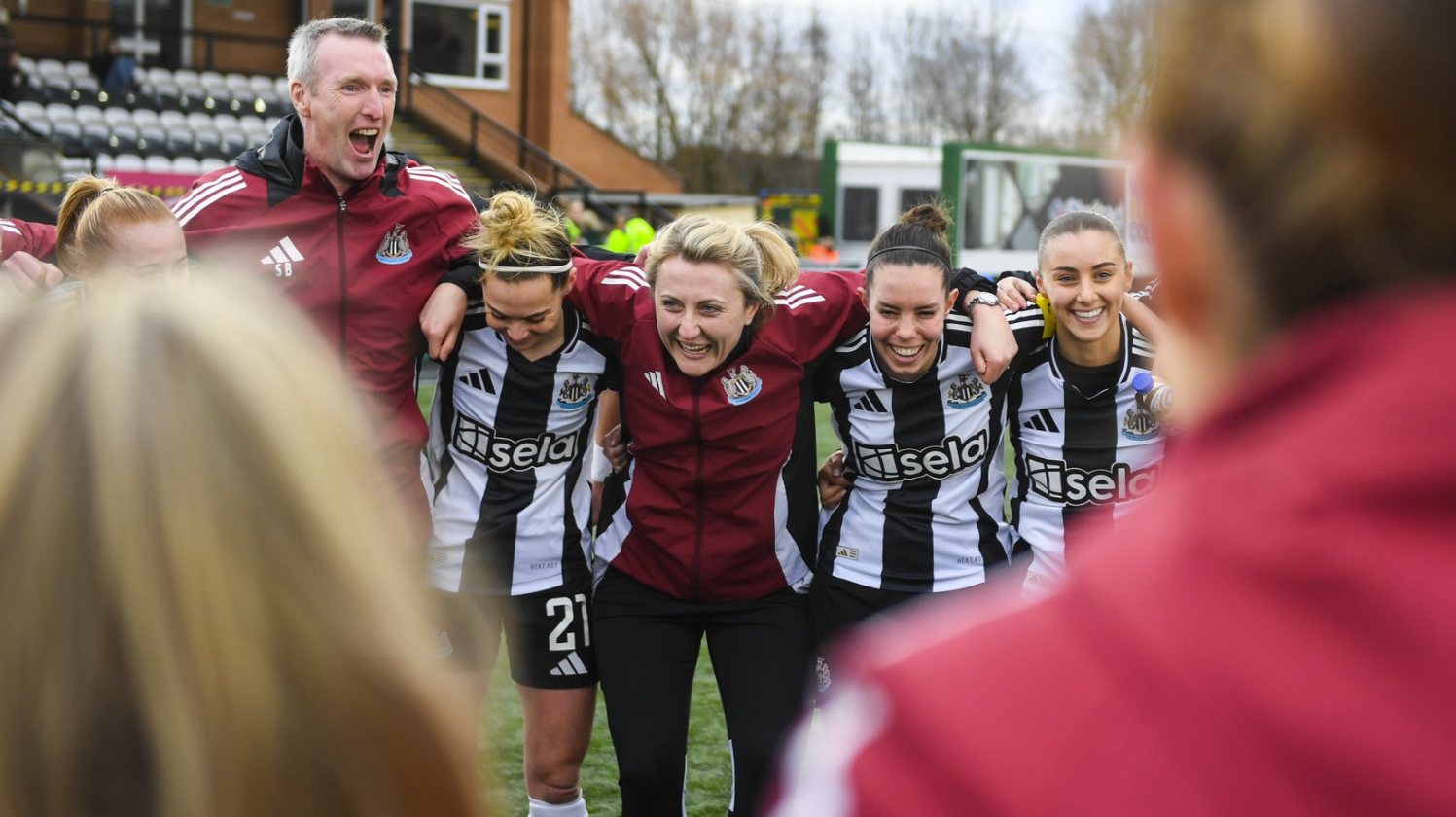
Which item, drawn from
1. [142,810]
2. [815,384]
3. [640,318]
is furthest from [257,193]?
[142,810]

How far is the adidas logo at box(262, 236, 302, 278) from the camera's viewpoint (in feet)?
14.1

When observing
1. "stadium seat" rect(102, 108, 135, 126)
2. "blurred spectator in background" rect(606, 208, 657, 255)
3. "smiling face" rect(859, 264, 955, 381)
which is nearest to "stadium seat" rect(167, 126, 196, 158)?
"stadium seat" rect(102, 108, 135, 126)

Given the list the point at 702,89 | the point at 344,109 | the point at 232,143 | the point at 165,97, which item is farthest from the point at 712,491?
the point at 702,89

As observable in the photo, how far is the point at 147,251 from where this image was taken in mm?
3908

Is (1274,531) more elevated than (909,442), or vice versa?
(1274,531)

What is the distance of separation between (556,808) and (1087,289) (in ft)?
8.01

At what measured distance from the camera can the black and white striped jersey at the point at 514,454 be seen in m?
4.43

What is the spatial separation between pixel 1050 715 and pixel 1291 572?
145 millimetres

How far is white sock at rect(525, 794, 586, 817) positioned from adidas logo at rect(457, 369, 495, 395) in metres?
1.37

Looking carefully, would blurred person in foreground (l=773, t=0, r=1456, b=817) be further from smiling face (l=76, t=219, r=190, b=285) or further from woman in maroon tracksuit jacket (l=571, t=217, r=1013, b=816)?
smiling face (l=76, t=219, r=190, b=285)

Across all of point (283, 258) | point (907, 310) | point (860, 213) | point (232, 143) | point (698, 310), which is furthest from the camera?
point (860, 213)

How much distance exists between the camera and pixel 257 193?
14.4 ft

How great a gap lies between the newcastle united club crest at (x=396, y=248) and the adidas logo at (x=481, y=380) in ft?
1.45

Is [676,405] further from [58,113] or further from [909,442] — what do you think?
[58,113]
